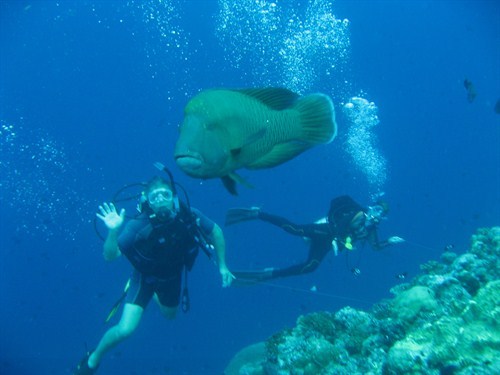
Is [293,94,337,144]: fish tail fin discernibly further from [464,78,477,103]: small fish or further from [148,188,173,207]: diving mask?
[464,78,477,103]: small fish

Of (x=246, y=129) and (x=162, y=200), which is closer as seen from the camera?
(x=246, y=129)

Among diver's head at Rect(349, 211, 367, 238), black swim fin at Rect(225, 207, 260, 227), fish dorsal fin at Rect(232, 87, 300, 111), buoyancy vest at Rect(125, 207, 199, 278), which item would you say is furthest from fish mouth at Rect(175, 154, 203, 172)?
black swim fin at Rect(225, 207, 260, 227)

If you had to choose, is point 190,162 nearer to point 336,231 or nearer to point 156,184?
point 156,184

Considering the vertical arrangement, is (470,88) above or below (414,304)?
above

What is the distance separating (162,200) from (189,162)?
4037 mm

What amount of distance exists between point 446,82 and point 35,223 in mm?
96772

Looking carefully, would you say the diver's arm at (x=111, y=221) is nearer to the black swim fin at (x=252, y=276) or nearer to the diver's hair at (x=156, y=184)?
the diver's hair at (x=156, y=184)

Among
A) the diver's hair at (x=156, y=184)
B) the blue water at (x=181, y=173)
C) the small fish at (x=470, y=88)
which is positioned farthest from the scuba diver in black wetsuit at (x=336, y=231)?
the blue water at (x=181, y=173)

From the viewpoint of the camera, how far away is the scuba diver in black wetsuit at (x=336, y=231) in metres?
8.48

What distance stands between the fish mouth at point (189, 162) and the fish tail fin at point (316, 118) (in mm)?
635

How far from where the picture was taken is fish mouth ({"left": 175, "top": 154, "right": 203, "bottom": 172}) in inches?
54.9

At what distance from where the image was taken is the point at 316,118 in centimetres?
183

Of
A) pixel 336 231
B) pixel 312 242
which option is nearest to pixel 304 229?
pixel 312 242

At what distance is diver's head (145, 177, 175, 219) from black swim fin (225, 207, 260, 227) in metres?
5.14
